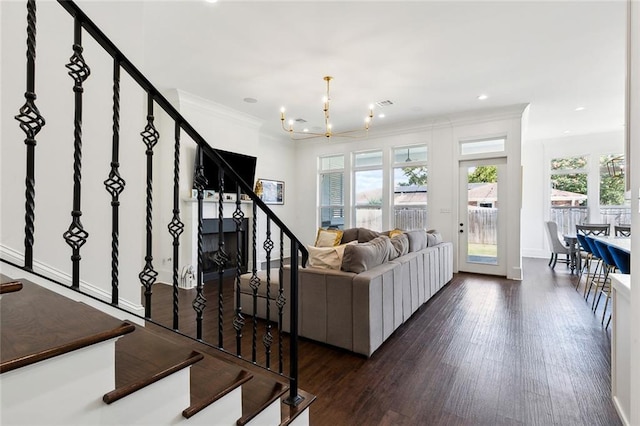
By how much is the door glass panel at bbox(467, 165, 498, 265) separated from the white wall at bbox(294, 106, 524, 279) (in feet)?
0.87

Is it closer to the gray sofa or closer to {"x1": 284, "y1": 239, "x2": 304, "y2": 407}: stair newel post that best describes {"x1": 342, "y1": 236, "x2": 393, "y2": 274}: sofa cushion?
the gray sofa

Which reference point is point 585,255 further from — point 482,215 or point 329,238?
point 329,238

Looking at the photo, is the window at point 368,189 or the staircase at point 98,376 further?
the window at point 368,189

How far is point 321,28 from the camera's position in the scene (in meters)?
3.15

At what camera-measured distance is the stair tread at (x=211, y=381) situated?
4.07ft

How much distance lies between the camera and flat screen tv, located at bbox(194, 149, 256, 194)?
5395 mm

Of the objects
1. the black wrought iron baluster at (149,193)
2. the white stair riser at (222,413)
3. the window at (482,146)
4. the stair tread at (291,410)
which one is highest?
the window at (482,146)

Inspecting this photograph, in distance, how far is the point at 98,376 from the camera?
913 millimetres

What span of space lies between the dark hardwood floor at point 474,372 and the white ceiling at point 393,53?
3.15 m

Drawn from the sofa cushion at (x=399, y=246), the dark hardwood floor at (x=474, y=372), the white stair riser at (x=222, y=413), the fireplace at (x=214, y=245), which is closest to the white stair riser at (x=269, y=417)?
the white stair riser at (x=222, y=413)

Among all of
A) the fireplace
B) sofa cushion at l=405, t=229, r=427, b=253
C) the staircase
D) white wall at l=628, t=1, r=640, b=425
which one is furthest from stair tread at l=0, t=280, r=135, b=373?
the fireplace

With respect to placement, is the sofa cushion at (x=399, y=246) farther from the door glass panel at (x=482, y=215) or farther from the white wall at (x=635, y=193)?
the door glass panel at (x=482, y=215)

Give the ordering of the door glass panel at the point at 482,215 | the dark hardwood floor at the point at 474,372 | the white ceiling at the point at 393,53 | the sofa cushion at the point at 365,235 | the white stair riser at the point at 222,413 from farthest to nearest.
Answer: the door glass panel at the point at 482,215, the sofa cushion at the point at 365,235, the white ceiling at the point at 393,53, the dark hardwood floor at the point at 474,372, the white stair riser at the point at 222,413

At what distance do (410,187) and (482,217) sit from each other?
1570 millimetres
